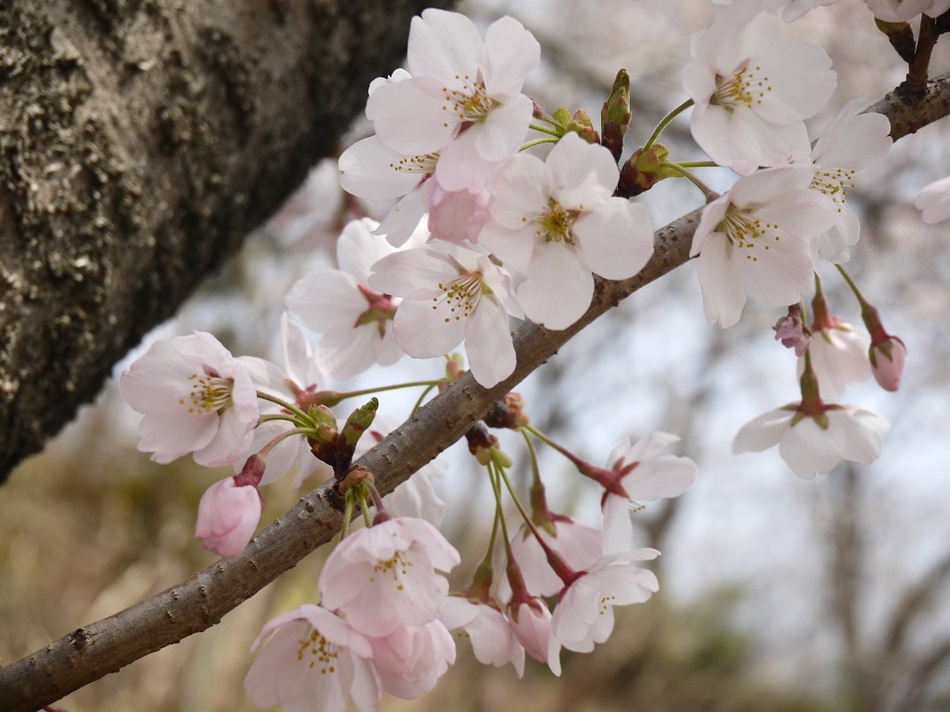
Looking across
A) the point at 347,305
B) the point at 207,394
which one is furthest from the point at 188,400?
the point at 347,305

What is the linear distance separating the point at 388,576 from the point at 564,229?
27cm

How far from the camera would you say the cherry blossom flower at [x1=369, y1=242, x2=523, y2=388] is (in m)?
0.61

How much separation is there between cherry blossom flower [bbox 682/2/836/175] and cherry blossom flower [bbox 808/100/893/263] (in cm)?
5

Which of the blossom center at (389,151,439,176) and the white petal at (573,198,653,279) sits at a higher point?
the blossom center at (389,151,439,176)

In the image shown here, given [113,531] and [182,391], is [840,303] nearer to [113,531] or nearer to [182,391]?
[113,531]

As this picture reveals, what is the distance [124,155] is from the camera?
965 millimetres

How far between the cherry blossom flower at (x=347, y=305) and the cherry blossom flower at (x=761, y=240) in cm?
32

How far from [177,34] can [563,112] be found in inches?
27.0

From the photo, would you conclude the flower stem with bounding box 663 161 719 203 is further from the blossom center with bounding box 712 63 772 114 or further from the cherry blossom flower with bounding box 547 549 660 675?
the cherry blossom flower with bounding box 547 549 660 675

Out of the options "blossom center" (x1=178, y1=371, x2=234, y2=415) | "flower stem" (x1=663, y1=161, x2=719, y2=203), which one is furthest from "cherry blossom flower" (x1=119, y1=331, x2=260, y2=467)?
"flower stem" (x1=663, y1=161, x2=719, y2=203)

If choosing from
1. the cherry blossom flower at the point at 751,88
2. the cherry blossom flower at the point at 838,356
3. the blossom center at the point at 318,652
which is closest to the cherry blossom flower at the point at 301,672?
the blossom center at the point at 318,652

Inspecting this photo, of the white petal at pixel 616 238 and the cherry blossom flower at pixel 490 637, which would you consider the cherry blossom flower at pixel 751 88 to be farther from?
the cherry blossom flower at pixel 490 637

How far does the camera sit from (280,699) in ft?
2.02

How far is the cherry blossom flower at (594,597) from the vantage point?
65cm
